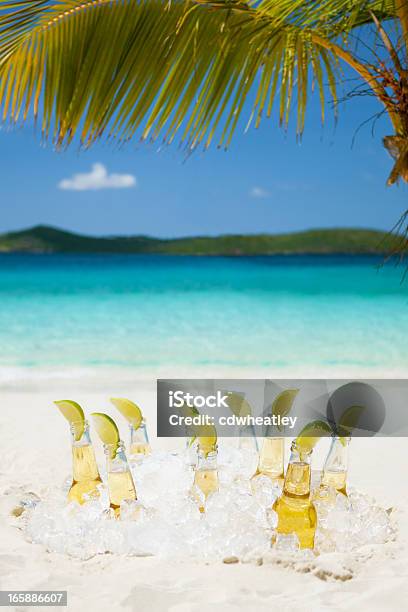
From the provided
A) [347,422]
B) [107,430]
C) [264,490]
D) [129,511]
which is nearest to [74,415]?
[107,430]

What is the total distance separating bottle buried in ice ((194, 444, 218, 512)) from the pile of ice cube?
0.03 meters

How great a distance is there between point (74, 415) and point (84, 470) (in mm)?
165

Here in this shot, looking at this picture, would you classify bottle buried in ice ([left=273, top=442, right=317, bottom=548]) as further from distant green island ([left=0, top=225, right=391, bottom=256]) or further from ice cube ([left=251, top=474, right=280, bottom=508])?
distant green island ([left=0, top=225, right=391, bottom=256])

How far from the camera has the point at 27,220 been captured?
22.2m

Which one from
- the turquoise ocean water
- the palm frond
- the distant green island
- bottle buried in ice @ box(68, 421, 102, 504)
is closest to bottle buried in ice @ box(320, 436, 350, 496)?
bottle buried in ice @ box(68, 421, 102, 504)

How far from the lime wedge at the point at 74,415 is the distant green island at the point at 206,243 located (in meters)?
20.3

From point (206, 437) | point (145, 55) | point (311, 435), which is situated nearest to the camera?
point (311, 435)

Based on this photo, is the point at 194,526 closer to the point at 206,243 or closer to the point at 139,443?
the point at 139,443

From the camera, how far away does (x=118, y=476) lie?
1.37m

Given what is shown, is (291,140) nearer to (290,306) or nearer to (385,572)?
(290,306)

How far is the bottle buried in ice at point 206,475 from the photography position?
4.58 feet

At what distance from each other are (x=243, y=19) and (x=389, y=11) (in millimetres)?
400

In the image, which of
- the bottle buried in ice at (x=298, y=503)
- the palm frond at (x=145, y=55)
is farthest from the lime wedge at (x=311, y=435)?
the palm frond at (x=145, y=55)

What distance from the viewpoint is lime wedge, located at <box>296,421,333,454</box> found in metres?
1.23
